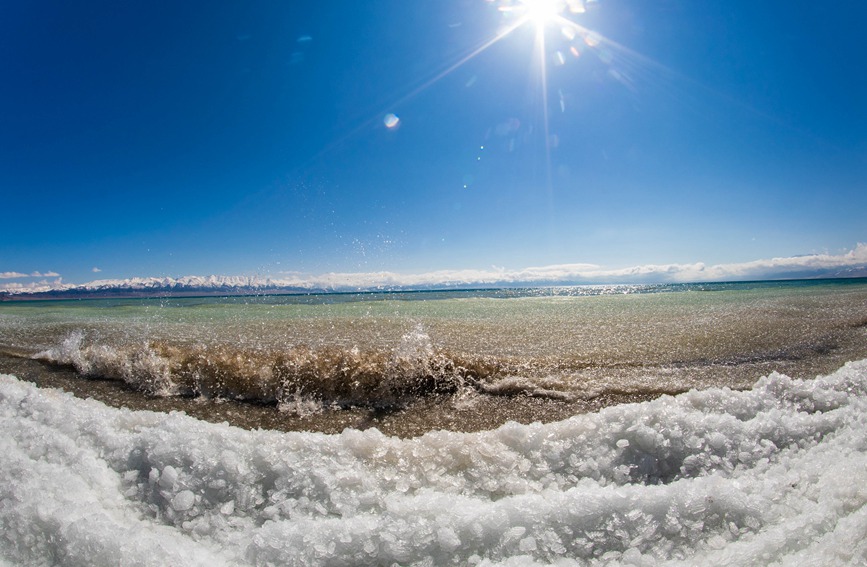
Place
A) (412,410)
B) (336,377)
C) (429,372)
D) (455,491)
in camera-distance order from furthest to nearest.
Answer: (429,372)
(336,377)
(412,410)
(455,491)

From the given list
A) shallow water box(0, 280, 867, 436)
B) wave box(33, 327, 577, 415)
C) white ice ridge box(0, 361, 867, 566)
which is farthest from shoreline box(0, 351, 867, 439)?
white ice ridge box(0, 361, 867, 566)

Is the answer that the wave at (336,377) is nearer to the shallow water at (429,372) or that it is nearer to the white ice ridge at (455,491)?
the shallow water at (429,372)

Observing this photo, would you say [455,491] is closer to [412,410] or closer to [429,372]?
[412,410]

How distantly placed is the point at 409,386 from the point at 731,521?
4.24 meters

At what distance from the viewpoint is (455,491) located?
3.19 m

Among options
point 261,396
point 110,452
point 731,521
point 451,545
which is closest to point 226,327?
point 261,396

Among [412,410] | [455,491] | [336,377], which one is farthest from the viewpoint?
[336,377]

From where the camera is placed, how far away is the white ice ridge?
Result: 96.4 inches

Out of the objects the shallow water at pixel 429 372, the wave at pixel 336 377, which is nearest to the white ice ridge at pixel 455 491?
the shallow water at pixel 429 372

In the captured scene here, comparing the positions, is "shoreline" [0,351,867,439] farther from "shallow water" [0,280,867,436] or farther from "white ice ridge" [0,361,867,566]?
"white ice ridge" [0,361,867,566]

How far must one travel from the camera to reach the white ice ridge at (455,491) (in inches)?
96.4

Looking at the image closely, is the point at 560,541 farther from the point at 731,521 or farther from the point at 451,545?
the point at 731,521

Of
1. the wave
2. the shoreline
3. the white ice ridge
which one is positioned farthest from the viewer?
the wave

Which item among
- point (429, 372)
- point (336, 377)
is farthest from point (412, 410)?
point (336, 377)
